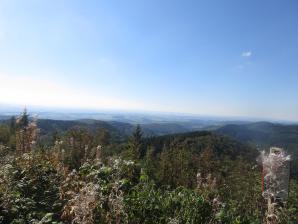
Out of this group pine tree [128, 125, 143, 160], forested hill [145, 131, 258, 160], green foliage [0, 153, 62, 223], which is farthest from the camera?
forested hill [145, 131, 258, 160]

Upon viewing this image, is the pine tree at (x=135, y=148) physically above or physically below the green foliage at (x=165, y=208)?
below

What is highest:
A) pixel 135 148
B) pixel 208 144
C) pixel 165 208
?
pixel 165 208

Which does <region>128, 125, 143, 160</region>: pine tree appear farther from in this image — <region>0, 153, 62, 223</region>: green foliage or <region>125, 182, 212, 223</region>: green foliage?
Result: <region>125, 182, 212, 223</region>: green foliage

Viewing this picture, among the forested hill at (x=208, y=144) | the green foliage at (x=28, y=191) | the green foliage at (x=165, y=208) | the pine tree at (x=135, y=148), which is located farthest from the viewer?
the forested hill at (x=208, y=144)

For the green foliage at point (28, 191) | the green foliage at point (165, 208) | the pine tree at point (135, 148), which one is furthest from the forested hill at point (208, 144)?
the green foliage at point (165, 208)

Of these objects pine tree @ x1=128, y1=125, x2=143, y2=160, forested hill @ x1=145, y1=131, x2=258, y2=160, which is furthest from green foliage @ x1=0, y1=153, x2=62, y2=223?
forested hill @ x1=145, y1=131, x2=258, y2=160

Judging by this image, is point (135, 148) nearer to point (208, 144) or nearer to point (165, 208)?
point (165, 208)

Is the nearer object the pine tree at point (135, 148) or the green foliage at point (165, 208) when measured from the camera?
the green foliage at point (165, 208)

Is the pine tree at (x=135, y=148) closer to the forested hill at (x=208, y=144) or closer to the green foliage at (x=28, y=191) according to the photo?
the green foliage at (x=28, y=191)

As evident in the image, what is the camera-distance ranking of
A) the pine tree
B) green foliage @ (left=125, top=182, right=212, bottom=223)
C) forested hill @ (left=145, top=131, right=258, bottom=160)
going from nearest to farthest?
green foliage @ (left=125, top=182, right=212, bottom=223), the pine tree, forested hill @ (left=145, top=131, right=258, bottom=160)

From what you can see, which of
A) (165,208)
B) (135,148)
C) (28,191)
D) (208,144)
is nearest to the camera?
(165,208)

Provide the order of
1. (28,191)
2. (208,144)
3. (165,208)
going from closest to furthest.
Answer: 1. (165,208)
2. (28,191)
3. (208,144)


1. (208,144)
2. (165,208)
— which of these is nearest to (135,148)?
(165,208)

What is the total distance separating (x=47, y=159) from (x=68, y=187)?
2.58 meters
